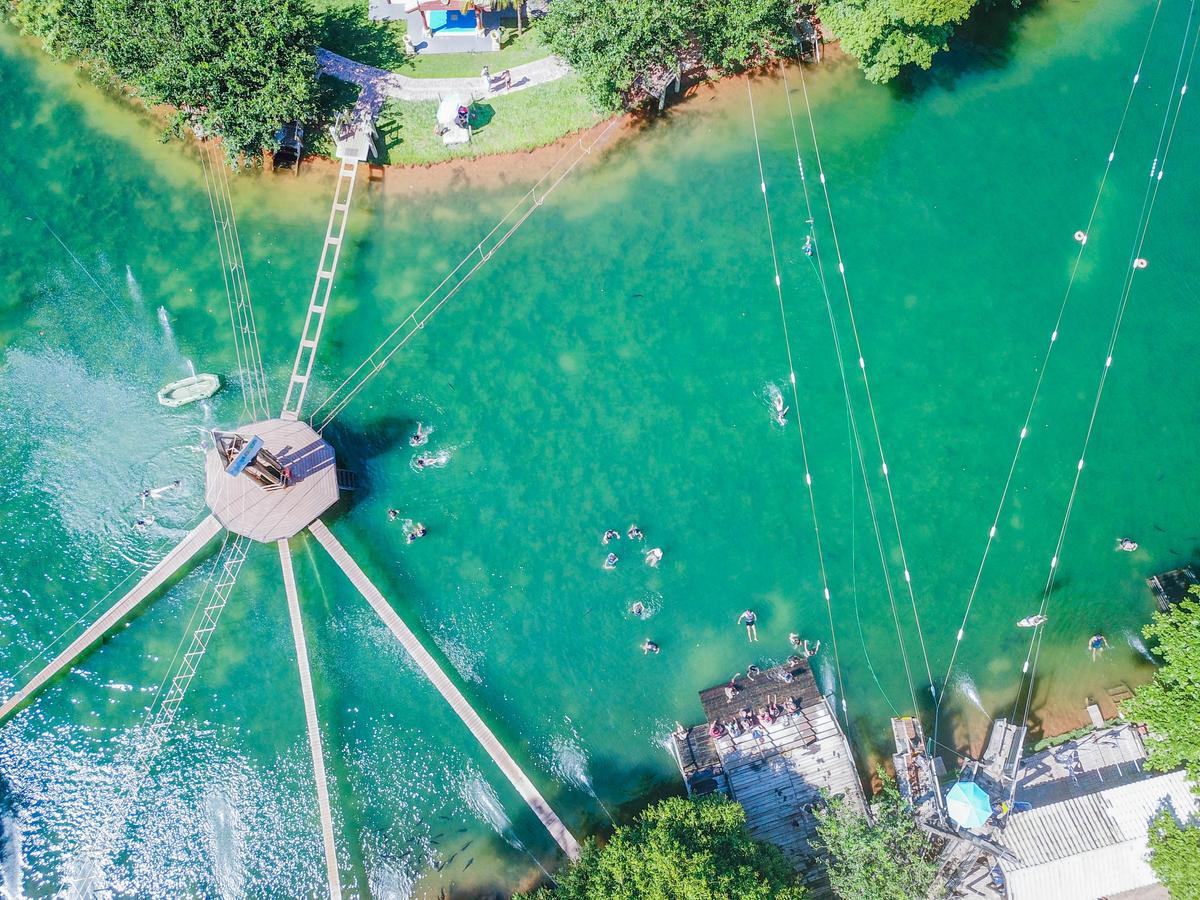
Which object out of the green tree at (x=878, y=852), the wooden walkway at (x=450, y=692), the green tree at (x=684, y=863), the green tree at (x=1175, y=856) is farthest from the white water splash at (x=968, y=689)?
the wooden walkway at (x=450, y=692)

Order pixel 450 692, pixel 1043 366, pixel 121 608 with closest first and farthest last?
1. pixel 450 692
2. pixel 121 608
3. pixel 1043 366

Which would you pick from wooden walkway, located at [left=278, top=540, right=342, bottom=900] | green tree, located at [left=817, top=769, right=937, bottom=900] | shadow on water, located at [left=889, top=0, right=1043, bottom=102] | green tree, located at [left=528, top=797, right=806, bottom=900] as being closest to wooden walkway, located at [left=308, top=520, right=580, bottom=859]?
wooden walkway, located at [left=278, top=540, right=342, bottom=900]

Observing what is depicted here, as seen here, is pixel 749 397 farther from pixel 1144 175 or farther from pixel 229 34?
pixel 229 34

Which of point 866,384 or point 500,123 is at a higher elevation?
point 500,123

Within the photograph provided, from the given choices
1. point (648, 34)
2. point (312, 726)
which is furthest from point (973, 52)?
point (312, 726)

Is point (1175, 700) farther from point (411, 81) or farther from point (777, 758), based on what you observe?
point (411, 81)

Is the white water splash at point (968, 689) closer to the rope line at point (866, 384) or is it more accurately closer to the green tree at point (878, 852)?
the rope line at point (866, 384)
